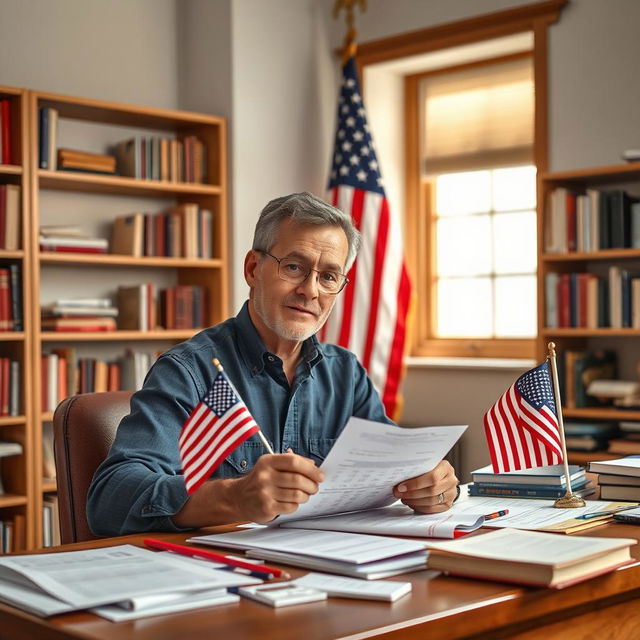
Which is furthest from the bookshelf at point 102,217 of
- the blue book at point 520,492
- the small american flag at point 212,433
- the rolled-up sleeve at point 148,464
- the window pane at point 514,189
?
the small american flag at point 212,433

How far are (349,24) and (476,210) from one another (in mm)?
1107

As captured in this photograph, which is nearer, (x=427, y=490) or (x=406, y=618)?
(x=406, y=618)

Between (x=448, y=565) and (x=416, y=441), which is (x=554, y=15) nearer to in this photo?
(x=416, y=441)

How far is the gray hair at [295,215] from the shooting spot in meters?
2.06

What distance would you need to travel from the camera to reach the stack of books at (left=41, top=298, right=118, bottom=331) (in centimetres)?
408

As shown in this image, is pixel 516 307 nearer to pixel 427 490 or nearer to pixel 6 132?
pixel 6 132

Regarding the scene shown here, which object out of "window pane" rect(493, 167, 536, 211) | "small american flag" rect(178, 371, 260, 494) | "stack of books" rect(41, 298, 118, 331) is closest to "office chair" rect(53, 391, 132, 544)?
"small american flag" rect(178, 371, 260, 494)

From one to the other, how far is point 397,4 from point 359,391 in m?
3.11

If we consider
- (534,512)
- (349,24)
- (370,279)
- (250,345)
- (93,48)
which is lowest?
(534,512)

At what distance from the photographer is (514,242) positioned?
15.5ft

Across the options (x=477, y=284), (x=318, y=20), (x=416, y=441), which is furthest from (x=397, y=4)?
(x=416, y=441)

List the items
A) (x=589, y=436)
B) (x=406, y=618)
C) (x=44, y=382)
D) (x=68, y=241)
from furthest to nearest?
1. (x=68, y=241)
2. (x=44, y=382)
3. (x=589, y=436)
4. (x=406, y=618)

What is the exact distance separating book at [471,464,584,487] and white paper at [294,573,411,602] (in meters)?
0.75

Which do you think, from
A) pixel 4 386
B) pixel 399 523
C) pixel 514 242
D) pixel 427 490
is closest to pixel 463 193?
pixel 514 242
